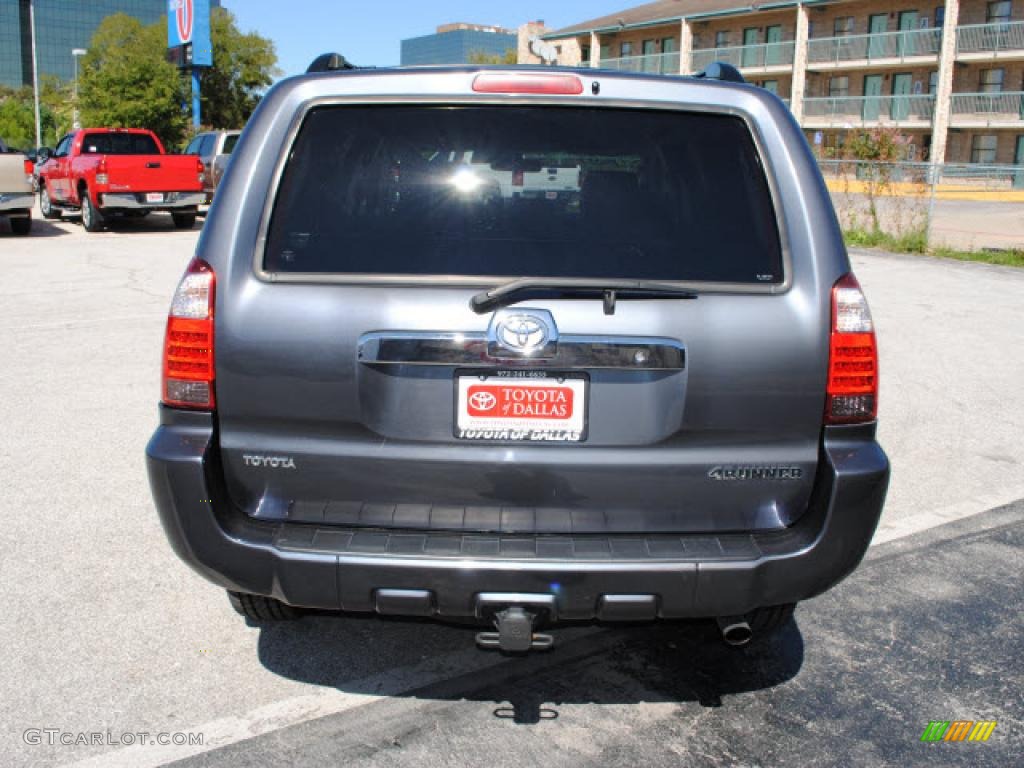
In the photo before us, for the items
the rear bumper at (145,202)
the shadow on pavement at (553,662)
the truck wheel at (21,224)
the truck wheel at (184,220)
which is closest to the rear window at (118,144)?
the truck wheel at (184,220)

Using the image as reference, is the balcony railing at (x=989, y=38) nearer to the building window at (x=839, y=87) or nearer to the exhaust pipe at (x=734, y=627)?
the building window at (x=839, y=87)

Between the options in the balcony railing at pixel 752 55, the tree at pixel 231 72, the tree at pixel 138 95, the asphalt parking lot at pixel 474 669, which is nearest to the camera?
the asphalt parking lot at pixel 474 669

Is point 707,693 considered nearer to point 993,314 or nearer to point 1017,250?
point 993,314

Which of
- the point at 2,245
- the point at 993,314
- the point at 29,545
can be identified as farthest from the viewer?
the point at 2,245

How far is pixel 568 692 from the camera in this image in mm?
3348

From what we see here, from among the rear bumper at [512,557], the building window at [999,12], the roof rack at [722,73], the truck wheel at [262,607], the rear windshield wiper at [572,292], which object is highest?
the building window at [999,12]

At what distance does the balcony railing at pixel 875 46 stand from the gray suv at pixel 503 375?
49305 millimetres

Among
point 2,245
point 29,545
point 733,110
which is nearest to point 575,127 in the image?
point 733,110

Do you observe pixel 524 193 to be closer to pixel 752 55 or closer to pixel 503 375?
pixel 503 375

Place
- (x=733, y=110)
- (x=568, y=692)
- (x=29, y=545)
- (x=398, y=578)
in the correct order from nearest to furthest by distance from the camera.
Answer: (x=398, y=578) → (x=733, y=110) → (x=568, y=692) → (x=29, y=545)

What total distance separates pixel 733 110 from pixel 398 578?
1639mm

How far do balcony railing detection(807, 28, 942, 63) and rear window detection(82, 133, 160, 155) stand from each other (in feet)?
125

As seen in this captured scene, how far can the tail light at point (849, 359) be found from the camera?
112 inches

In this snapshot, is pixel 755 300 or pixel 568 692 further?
pixel 568 692
